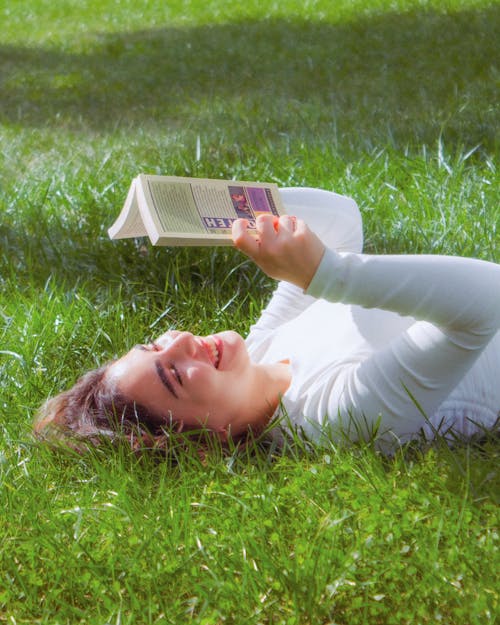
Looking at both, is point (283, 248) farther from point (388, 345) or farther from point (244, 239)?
point (388, 345)

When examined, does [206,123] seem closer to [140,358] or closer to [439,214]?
[439,214]

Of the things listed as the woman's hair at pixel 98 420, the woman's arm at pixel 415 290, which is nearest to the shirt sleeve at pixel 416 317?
the woman's arm at pixel 415 290

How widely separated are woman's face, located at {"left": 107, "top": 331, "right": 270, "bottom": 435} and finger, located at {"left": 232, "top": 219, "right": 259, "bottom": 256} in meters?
0.46

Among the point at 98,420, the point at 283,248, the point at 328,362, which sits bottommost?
the point at 98,420

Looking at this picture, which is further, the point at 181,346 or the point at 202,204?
the point at 181,346

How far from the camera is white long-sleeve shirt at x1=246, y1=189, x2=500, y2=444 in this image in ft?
7.32

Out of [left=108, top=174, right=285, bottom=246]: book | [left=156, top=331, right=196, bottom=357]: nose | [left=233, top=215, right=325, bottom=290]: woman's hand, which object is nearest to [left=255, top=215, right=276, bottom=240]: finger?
[left=233, top=215, right=325, bottom=290]: woman's hand

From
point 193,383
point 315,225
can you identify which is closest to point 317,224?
point 315,225

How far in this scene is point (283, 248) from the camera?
87.3 inches

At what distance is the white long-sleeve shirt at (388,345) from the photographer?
2.23m

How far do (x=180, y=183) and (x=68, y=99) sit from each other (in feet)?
18.1

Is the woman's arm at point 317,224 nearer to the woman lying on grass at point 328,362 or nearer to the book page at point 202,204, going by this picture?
the woman lying on grass at point 328,362

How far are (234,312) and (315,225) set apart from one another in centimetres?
67

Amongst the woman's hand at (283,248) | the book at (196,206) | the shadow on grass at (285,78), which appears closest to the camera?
the woman's hand at (283,248)
